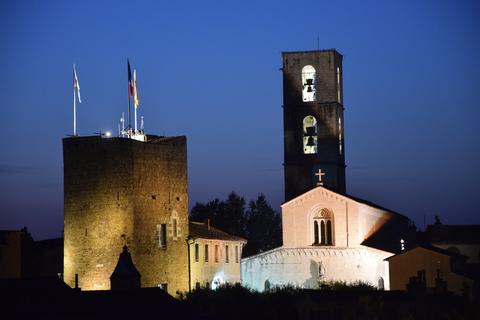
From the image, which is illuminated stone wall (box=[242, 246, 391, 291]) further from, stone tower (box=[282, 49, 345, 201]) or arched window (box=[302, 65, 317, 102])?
arched window (box=[302, 65, 317, 102])

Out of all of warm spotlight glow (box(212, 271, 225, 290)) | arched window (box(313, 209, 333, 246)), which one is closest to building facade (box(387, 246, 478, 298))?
arched window (box(313, 209, 333, 246))

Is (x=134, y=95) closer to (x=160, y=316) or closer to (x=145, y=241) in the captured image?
(x=145, y=241)

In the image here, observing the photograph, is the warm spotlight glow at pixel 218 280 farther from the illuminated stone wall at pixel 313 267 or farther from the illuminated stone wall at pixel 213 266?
the illuminated stone wall at pixel 313 267

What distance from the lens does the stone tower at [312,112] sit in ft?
325

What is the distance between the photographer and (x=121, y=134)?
8094 centimetres

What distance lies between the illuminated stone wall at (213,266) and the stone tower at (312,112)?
11317 millimetres

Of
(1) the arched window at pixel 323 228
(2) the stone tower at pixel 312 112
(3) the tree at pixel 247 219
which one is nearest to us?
(1) the arched window at pixel 323 228

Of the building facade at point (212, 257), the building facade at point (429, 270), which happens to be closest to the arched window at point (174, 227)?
the building facade at point (212, 257)

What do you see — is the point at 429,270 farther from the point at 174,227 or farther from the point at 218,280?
the point at 174,227

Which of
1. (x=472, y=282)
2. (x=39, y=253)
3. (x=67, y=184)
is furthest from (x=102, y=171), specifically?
(x=472, y=282)

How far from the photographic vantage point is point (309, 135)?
9956cm

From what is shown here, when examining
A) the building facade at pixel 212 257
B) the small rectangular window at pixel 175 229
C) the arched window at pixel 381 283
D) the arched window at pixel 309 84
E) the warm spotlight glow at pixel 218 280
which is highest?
the arched window at pixel 309 84

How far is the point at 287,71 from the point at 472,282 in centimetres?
2520

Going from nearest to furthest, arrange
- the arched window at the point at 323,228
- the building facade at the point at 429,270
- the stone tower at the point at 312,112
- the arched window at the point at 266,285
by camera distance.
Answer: the building facade at the point at 429,270, the arched window at the point at 266,285, the arched window at the point at 323,228, the stone tower at the point at 312,112
